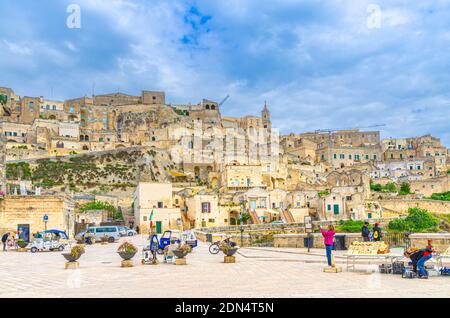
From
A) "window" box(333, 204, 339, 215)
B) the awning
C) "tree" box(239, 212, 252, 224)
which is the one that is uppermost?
the awning

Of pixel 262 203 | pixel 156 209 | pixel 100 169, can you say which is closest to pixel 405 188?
pixel 262 203

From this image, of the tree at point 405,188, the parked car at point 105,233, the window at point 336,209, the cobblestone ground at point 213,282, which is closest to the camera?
the cobblestone ground at point 213,282

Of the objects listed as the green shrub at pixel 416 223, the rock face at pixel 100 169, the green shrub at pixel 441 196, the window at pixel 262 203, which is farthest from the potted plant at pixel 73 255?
the green shrub at pixel 441 196

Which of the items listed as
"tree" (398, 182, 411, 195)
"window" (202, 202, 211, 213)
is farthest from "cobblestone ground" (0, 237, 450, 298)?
"tree" (398, 182, 411, 195)

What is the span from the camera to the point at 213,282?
11586mm

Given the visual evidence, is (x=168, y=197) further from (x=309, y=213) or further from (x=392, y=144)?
(x=392, y=144)

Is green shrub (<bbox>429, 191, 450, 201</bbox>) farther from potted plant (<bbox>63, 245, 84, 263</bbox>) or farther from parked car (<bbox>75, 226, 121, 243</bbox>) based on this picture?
potted plant (<bbox>63, 245, 84, 263</bbox>)

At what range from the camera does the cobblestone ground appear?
9742 mm

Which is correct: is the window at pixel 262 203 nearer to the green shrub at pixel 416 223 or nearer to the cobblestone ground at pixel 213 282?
the green shrub at pixel 416 223

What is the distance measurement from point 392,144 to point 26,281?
120903 mm

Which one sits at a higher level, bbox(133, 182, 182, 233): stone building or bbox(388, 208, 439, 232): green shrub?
bbox(133, 182, 182, 233): stone building

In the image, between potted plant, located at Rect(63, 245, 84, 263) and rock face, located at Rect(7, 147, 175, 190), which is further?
rock face, located at Rect(7, 147, 175, 190)

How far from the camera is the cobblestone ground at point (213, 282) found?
9742 millimetres
